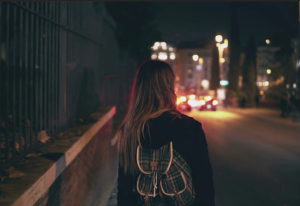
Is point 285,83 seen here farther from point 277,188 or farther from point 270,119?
point 277,188

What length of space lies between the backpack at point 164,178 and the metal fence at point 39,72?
60.1 inches

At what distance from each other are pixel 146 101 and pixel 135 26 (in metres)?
16.3

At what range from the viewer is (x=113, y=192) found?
7.02m

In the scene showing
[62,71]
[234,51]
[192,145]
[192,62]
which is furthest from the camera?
[192,62]

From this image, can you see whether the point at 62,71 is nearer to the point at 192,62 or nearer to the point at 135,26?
the point at 135,26

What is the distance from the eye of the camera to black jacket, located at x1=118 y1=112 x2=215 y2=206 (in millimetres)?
2111

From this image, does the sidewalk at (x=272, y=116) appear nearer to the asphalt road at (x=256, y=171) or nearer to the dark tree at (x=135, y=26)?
the asphalt road at (x=256, y=171)

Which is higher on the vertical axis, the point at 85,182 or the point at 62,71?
the point at 62,71

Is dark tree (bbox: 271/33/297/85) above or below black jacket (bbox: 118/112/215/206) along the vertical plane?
above

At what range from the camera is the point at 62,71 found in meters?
5.05

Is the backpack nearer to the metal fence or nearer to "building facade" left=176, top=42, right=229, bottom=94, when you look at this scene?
the metal fence

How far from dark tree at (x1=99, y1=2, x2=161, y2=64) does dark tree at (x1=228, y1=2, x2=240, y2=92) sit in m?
27.3

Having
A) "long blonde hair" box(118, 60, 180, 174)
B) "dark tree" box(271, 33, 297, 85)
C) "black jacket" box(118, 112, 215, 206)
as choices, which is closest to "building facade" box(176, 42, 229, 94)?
"dark tree" box(271, 33, 297, 85)

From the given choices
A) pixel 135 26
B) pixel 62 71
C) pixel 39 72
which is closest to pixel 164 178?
pixel 39 72
